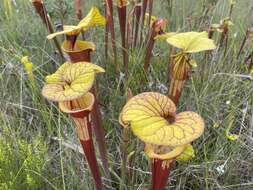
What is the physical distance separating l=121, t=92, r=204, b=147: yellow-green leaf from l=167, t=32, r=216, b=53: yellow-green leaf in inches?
5.5

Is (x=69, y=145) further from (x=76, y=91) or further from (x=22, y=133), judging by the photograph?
(x=76, y=91)

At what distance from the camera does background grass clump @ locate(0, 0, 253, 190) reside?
1.31m

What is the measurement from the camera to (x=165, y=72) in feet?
6.14

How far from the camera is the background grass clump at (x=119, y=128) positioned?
4.29 ft

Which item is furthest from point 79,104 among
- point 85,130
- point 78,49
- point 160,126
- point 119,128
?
point 119,128

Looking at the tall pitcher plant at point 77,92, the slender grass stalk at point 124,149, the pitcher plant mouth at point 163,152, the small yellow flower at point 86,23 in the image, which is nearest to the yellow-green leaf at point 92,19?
the small yellow flower at point 86,23

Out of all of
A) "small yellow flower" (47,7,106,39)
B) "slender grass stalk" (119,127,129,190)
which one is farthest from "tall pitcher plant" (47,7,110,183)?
"slender grass stalk" (119,127,129,190)

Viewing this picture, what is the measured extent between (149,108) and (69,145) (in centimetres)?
61

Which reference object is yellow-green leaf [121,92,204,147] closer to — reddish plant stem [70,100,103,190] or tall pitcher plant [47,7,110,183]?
reddish plant stem [70,100,103,190]

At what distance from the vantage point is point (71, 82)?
2.98ft

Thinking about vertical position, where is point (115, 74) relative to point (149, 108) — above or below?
below

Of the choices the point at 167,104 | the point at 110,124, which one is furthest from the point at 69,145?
the point at 167,104

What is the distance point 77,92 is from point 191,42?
0.31m

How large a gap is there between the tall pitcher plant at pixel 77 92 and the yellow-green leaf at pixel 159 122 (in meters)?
0.13
